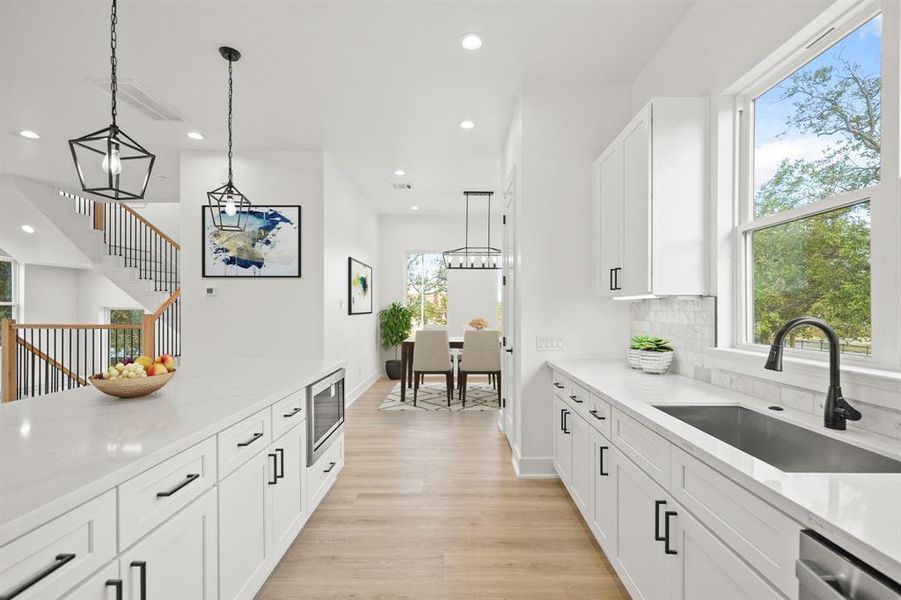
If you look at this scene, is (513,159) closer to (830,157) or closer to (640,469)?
(830,157)

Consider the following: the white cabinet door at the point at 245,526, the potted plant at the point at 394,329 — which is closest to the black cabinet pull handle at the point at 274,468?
the white cabinet door at the point at 245,526

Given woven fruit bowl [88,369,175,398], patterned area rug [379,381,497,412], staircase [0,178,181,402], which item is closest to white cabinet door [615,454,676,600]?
woven fruit bowl [88,369,175,398]

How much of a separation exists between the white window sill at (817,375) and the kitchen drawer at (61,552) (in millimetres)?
2133

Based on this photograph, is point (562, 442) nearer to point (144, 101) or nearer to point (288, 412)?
point (288, 412)

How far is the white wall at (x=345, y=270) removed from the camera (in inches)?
198

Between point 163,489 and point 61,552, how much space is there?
0.33 m

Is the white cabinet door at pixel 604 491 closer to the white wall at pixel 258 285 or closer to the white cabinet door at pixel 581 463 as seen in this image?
the white cabinet door at pixel 581 463

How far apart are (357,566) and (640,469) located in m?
1.44

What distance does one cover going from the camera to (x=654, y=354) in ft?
8.68

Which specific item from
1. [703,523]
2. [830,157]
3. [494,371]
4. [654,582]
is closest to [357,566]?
[654,582]

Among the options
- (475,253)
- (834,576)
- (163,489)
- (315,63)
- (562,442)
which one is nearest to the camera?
(834,576)

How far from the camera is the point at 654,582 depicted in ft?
5.11

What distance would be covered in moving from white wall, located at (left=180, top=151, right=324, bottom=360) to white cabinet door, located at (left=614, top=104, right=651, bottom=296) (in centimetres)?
327

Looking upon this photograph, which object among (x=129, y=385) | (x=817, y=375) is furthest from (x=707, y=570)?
(x=129, y=385)
